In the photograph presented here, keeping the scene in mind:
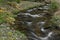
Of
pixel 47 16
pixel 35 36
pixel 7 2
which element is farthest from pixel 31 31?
pixel 7 2

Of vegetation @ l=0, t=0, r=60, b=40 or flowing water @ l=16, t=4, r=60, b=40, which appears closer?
vegetation @ l=0, t=0, r=60, b=40

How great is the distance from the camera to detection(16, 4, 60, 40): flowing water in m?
19.0

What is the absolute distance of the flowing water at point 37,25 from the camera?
62.3 ft

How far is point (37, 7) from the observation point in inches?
1202

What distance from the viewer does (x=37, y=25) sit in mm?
21781

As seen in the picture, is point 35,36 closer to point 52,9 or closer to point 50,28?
point 50,28

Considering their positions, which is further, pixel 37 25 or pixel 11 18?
pixel 11 18

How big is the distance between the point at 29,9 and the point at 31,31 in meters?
9.29

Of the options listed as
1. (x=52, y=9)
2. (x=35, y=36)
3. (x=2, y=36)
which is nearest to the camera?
(x=2, y=36)

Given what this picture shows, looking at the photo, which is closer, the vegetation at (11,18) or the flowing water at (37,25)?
the vegetation at (11,18)

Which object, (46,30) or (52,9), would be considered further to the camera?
(52,9)

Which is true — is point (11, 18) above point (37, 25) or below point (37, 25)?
above

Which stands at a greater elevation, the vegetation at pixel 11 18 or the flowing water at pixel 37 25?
the vegetation at pixel 11 18

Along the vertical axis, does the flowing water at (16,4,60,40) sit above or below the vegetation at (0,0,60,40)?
below
